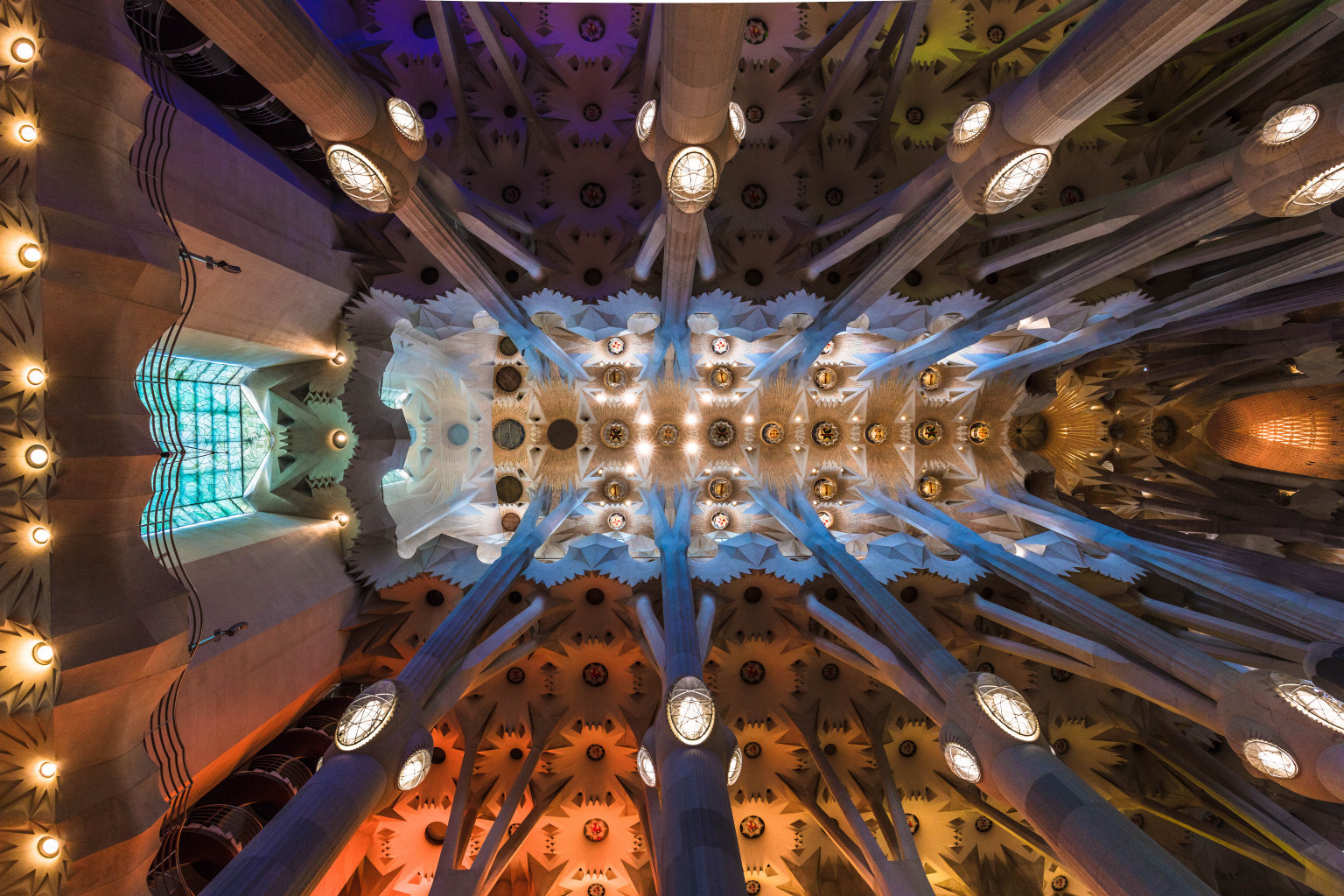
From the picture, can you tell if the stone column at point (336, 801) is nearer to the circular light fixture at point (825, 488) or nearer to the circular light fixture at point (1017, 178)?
the circular light fixture at point (825, 488)

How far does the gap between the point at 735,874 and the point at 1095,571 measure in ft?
33.9

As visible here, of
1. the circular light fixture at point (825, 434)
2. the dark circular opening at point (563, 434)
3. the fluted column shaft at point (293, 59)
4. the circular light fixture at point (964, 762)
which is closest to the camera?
the fluted column shaft at point (293, 59)

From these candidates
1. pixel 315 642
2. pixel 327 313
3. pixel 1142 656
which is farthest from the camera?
pixel 327 313

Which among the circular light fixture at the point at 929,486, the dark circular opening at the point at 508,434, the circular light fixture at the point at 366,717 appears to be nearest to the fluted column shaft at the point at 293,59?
the circular light fixture at the point at 366,717

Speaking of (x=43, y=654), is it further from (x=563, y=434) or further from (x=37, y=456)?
(x=563, y=434)

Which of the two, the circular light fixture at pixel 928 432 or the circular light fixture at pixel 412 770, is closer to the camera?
the circular light fixture at pixel 412 770

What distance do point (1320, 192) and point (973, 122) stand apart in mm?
3281

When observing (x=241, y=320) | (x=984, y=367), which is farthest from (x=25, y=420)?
(x=984, y=367)

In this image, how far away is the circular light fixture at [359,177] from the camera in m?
6.30

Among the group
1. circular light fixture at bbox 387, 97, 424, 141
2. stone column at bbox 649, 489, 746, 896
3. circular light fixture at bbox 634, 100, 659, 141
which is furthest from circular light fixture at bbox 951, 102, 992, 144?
stone column at bbox 649, 489, 746, 896

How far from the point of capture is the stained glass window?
9.34 meters

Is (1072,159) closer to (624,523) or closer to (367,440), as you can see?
(624,523)

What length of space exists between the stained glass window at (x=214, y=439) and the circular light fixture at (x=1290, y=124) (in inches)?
513

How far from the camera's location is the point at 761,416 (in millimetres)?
13586
